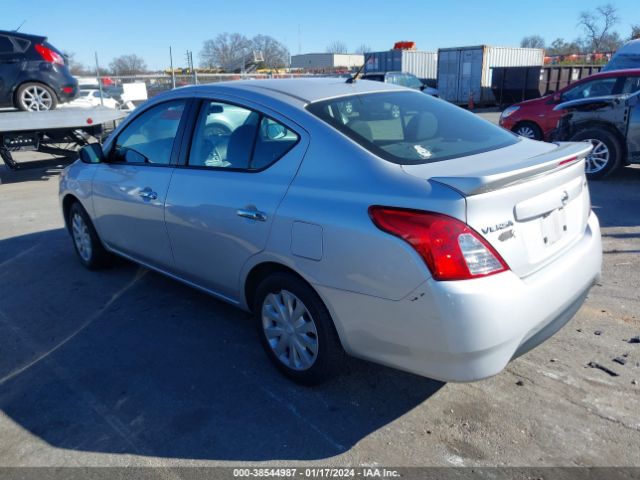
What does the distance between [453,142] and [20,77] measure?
30.3ft

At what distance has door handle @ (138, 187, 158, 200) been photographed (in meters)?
3.95

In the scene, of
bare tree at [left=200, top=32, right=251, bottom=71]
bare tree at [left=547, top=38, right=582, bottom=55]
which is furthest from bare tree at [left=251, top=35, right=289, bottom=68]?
bare tree at [left=547, top=38, right=582, bottom=55]

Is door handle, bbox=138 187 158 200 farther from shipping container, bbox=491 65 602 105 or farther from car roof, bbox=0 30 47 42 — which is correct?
shipping container, bbox=491 65 602 105

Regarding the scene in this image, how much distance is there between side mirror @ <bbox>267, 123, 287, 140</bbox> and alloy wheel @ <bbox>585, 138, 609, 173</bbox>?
6.73 m

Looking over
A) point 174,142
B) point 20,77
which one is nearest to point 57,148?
point 20,77

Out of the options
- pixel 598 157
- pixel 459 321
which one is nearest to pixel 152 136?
pixel 459 321

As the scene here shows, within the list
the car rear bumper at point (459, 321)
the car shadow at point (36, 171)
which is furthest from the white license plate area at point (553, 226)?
the car shadow at point (36, 171)

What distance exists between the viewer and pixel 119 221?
451 cm

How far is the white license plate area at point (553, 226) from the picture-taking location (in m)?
2.69

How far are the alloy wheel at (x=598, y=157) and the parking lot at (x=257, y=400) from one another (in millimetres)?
4529

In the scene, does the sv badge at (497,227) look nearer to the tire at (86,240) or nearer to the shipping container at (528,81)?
the tire at (86,240)

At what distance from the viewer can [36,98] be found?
10055 mm

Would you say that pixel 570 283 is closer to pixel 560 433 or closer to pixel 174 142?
pixel 560 433

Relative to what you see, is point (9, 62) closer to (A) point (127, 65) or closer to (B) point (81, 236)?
(B) point (81, 236)
